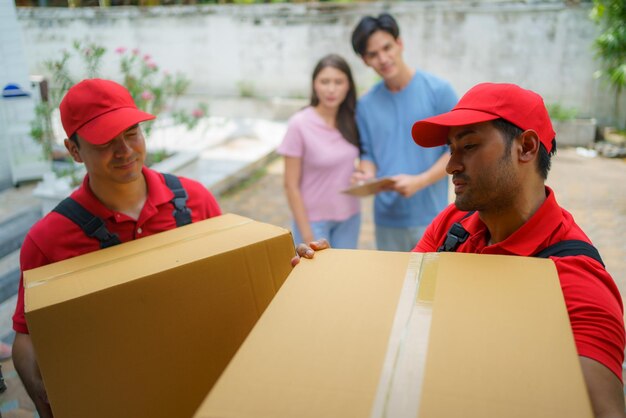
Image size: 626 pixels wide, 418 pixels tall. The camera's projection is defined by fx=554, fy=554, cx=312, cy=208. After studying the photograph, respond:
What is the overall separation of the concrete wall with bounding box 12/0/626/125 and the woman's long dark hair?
651 centimetres

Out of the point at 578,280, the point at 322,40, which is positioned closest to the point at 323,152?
the point at 578,280

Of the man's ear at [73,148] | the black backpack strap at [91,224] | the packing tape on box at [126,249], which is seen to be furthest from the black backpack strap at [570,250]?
the man's ear at [73,148]

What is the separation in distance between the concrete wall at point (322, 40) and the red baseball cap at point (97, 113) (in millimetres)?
8021

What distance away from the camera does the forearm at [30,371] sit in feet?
5.23

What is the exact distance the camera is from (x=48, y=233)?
1754 millimetres

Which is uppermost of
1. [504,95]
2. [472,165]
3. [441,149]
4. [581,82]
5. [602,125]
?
[504,95]

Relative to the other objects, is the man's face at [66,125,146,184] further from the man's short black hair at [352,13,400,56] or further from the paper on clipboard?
the man's short black hair at [352,13,400,56]

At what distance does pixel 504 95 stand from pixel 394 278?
22.2 inches

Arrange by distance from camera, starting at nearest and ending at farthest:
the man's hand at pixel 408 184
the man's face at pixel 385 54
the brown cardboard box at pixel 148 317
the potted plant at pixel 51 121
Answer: the brown cardboard box at pixel 148 317 < the man's hand at pixel 408 184 < the man's face at pixel 385 54 < the potted plant at pixel 51 121

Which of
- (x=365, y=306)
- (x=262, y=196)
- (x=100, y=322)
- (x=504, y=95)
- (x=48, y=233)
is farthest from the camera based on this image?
(x=262, y=196)

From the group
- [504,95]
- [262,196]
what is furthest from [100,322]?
[262,196]

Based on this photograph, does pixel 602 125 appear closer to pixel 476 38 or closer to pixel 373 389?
pixel 476 38

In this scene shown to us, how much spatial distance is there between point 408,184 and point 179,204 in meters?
1.23

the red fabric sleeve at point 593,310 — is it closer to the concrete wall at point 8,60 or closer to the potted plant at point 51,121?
the potted plant at point 51,121
